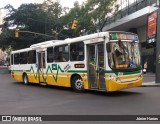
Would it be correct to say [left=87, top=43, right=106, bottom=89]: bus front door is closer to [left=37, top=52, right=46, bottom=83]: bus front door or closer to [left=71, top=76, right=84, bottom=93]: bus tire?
[left=71, top=76, right=84, bottom=93]: bus tire

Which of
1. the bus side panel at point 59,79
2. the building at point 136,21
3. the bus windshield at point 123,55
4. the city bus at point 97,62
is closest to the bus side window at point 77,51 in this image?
the city bus at point 97,62

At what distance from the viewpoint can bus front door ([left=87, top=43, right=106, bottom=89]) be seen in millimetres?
12914

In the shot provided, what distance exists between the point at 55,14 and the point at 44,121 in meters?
54.4

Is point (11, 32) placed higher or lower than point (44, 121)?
higher

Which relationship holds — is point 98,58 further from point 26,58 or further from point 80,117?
point 26,58

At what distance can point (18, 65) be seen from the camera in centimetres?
2238

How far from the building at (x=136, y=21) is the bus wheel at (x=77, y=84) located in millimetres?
18514

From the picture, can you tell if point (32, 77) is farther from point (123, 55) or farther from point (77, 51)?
point (123, 55)

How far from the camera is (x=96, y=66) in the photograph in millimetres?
13250

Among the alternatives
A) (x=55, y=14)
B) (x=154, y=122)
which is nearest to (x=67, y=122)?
(x=154, y=122)

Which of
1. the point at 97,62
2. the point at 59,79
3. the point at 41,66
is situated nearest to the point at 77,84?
the point at 59,79

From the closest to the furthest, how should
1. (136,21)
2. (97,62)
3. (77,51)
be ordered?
1. (97,62)
2. (77,51)
3. (136,21)

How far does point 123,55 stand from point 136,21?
77.4ft

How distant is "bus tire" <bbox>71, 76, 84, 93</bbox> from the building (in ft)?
60.7
